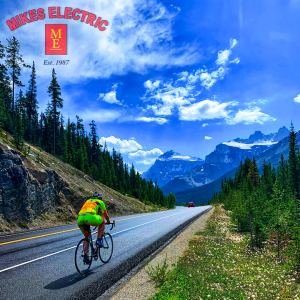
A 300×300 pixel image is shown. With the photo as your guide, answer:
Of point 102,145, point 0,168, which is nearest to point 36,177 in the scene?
point 0,168

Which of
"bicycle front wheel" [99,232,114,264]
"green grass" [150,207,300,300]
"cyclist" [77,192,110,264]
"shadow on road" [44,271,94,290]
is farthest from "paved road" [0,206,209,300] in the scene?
"green grass" [150,207,300,300]

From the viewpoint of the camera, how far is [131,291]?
16.9 ft

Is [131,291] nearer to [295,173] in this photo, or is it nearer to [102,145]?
[295,173]

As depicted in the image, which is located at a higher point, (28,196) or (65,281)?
(28,196)

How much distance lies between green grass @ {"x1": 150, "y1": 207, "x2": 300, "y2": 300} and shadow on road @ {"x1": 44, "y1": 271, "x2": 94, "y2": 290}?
2.29m

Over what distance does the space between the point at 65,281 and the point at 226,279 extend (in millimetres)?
4369

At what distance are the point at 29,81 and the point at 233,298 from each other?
65.7 m

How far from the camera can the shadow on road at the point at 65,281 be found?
5.21 m

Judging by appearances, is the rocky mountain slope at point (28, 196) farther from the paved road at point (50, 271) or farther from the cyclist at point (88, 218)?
the cyclist at point (88, 218)

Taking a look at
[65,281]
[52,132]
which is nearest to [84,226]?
[65,281]

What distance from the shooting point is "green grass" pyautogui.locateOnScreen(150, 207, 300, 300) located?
200 inches

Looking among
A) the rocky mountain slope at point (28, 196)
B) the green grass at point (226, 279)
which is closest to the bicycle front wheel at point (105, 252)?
the green grass at point (226, 279)

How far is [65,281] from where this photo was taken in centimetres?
562

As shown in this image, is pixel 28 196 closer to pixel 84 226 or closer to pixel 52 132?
pixel 84 226
